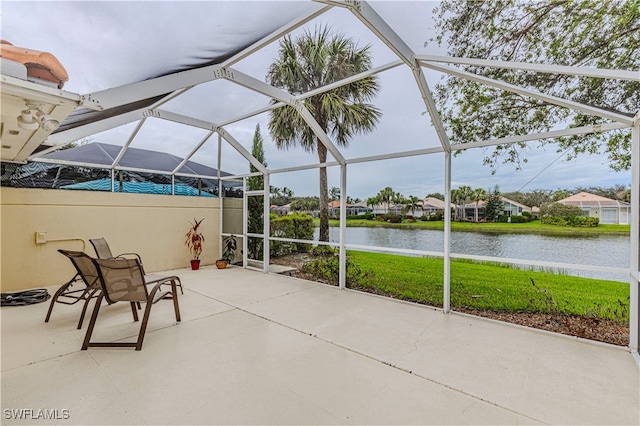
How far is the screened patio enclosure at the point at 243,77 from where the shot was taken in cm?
240

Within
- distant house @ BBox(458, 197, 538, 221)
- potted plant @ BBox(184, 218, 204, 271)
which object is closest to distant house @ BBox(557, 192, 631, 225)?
distant house @ BBox(458, 197, 538, 221)

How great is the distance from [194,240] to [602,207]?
7.91m

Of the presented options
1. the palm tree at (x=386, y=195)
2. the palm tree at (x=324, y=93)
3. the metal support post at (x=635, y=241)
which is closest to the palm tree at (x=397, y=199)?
the palm tree at (x=386, y=195)

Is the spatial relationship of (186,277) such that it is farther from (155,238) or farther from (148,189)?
(148,189)

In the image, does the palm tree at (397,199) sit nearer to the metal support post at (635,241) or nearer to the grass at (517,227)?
the grass at (517,227)

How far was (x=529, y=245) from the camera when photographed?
4.06m

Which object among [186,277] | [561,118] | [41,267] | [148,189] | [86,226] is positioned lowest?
[186,277]

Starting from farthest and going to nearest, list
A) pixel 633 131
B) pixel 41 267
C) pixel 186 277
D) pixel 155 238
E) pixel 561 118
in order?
pixel 155 238 < pixel 186 277 < pixel 41 267 < pixel 561 118 < pixel 633 131

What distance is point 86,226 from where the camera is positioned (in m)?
6.27

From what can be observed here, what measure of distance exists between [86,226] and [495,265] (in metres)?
7.88

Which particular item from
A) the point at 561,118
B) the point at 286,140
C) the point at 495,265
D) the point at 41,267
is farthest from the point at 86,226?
the point at 561,118

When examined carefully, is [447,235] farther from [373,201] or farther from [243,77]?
[243,77]

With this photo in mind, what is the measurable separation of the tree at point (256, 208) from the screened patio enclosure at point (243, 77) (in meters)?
1.50

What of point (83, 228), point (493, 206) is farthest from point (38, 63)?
point (493, 206)
